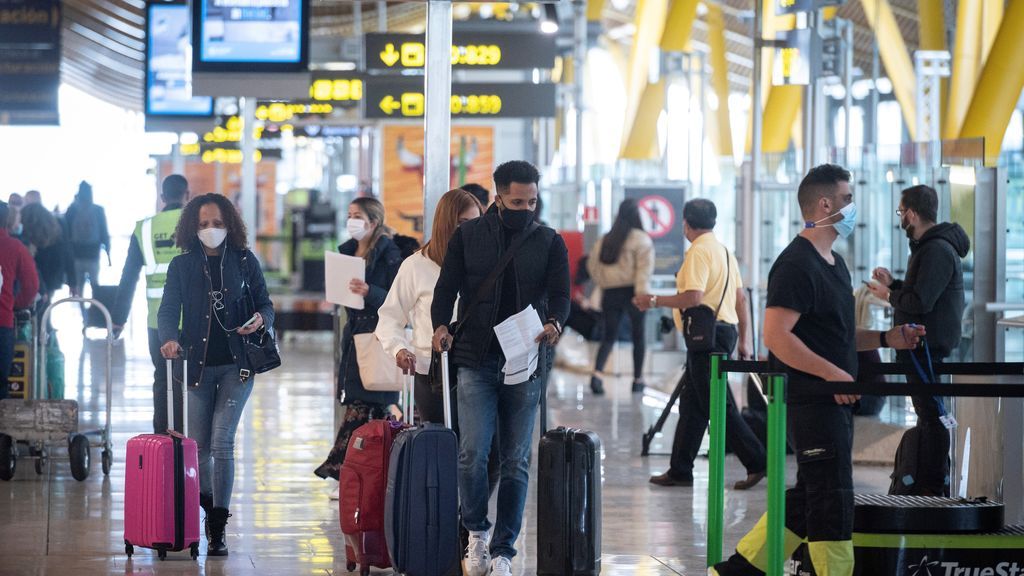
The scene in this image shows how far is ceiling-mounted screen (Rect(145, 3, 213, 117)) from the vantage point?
18.8 metres

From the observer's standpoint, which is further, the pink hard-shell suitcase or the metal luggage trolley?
the metal luggage trolley

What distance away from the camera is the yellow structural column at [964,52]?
20.3 meters

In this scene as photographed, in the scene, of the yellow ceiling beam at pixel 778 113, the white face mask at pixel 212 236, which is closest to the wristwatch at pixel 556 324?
the white face mask at pixel 212 236

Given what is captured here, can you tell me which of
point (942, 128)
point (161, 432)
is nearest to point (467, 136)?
point (942, 128)

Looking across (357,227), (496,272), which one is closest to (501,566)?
(496,272)

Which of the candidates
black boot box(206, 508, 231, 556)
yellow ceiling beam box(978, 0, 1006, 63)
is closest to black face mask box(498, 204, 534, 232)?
black boot box(206, 508, 231, 556)

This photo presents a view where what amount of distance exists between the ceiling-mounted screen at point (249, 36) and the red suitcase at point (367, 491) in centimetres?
406

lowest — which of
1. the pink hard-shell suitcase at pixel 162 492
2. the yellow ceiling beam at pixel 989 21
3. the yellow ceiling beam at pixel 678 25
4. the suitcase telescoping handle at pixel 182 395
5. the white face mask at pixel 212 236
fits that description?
the pink hard-shell suitcase at pixel 162 492

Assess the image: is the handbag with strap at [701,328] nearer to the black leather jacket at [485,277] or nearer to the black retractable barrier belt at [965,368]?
the black retractable barrier belt at [965,368]

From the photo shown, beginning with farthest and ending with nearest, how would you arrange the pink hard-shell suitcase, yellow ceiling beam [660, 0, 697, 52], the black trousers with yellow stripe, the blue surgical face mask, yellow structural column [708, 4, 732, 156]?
yellow structural column [708, 4, 732, 156], yellow ceiling beam [660, 0, 697, 52], the pink hard-shell suitcase, the blue surgical face mask, the black trousers with yellow stripe

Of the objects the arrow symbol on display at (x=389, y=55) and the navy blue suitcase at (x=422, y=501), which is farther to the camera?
the arrow symbol on display at (x=389, y=55)

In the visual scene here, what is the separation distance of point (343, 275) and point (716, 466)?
2968 mm

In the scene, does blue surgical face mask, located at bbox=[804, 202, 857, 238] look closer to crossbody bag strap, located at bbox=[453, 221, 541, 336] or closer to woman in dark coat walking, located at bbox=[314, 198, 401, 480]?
crossbody bag strap, located at bbox=[453, 221, 541, 336]

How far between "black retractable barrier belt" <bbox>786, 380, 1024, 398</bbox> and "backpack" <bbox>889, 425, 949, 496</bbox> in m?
2.15
